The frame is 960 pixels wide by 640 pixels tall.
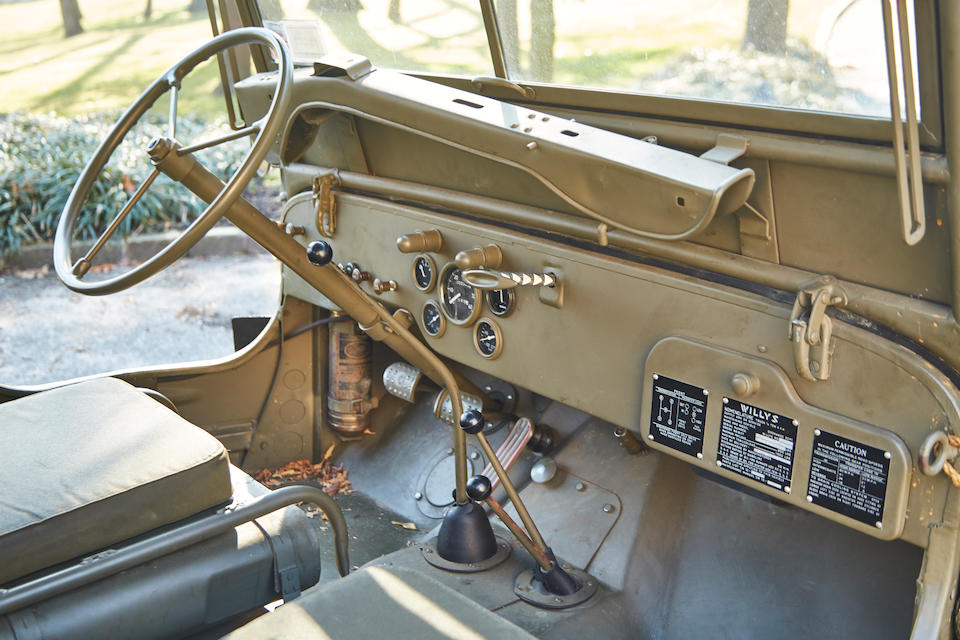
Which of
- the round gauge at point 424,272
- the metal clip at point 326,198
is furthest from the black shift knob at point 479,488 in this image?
the metal clip at point 326,198

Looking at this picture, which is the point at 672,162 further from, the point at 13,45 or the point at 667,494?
the point at 13,45

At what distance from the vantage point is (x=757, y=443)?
1939 millimetres

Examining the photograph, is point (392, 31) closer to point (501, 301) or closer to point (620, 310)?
point (501, 301)

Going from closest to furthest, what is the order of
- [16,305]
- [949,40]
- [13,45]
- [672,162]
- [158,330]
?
1. [949,40]
2. [672,162]
3. [158,330]
4. [16,305]
5. [13,45]

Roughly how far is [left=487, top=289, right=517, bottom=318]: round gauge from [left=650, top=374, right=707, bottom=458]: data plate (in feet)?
1.62

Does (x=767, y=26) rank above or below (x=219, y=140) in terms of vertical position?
above

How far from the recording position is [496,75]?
250cm

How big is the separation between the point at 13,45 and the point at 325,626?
617 inches

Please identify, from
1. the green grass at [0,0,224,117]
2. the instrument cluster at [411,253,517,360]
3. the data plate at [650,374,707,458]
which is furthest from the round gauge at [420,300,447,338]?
the green grass at [0,0,224,117]

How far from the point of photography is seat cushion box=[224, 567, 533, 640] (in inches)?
62.3

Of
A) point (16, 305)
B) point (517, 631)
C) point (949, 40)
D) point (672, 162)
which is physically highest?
point (949, 40)

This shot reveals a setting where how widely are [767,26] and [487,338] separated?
3.64ft

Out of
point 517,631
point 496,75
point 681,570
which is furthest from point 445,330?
point 517,631

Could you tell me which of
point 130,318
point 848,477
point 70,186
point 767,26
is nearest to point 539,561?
point 848,477
